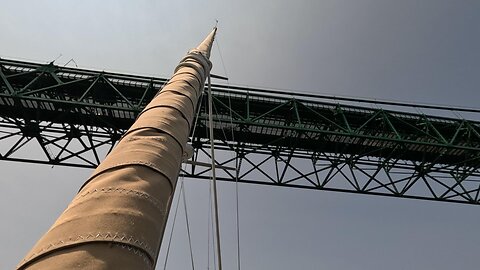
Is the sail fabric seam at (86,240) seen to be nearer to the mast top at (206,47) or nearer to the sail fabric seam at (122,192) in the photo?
the sail fabric seam at (122,192)

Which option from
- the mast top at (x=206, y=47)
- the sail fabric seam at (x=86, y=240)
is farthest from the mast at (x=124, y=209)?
the mast top at (x=206, y=47)

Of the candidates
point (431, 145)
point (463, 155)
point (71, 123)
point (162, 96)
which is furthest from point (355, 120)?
point (162, 96)

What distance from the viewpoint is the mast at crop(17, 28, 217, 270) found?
154 cm

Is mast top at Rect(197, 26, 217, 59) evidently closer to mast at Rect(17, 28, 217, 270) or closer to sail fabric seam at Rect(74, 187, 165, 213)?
mast at Rect(17, 28, 217, 270)

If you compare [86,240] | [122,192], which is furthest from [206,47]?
[86,240]

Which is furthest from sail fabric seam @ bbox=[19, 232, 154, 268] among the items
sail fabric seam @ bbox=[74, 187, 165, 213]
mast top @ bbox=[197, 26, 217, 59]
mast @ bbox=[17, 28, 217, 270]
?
mast top @ bbox=[197, 26, 217, 59]

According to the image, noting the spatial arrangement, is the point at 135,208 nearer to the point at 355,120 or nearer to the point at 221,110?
the point at 221,110

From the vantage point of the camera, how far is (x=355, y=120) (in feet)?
54.1

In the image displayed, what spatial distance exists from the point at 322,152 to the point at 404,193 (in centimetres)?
383

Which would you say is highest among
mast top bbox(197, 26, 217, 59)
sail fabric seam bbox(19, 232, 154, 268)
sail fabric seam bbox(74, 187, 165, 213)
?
mast top bbox(197, 26, 217, 59)

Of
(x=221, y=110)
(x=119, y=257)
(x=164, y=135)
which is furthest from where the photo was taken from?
(x=221, y=110)

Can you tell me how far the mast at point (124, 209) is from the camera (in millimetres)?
1538

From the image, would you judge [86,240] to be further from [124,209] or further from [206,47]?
[206,47]

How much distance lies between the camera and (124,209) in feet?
5.92
